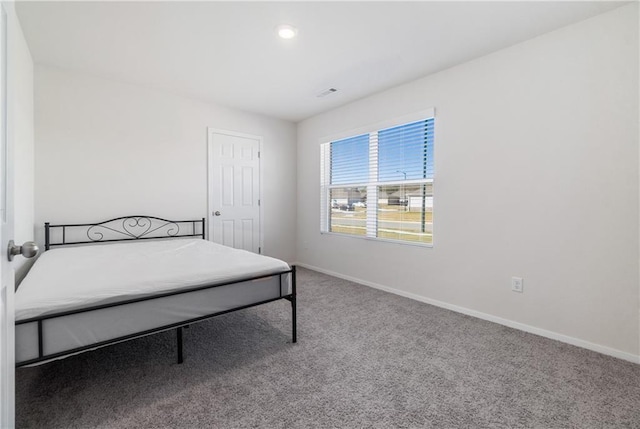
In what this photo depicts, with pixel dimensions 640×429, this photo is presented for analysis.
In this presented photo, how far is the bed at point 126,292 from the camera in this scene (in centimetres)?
150

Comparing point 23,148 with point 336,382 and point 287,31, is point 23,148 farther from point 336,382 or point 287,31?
point 336,382

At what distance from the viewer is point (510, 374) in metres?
1.99

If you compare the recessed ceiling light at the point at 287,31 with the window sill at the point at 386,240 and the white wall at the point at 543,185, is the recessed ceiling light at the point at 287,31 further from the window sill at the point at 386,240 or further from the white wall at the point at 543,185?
the window sill at the point at 386,240

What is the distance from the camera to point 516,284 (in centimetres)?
271

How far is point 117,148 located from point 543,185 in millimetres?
4280

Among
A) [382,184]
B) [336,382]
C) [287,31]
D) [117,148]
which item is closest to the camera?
Answer: [336,382]

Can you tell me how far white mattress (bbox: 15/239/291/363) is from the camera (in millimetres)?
1516

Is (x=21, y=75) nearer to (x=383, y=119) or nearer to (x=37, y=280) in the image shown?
(x=37, y=280)

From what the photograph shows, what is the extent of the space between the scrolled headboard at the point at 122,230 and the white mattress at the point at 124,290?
1.74ft

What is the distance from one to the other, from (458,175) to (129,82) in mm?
3732

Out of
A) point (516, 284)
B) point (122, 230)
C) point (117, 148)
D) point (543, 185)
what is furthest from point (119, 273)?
point (543, 185)

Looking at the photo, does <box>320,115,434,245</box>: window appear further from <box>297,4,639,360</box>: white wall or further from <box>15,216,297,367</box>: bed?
<box>15,216,297,367</box>: bed

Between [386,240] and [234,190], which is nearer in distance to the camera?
[386,240]

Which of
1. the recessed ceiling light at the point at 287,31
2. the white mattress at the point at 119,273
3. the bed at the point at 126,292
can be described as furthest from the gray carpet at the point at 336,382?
the recessed ceiling light at the point at 287,31
